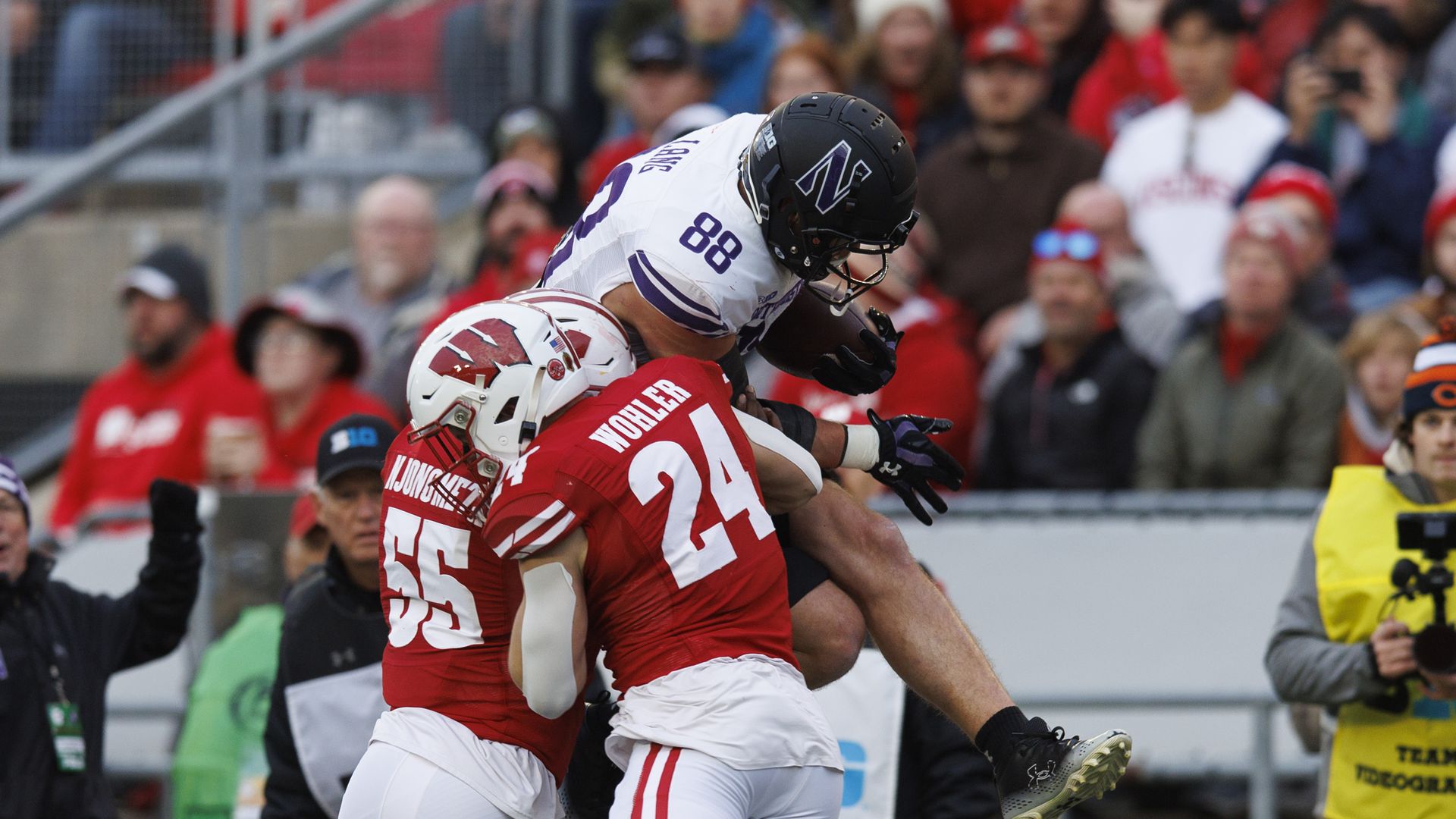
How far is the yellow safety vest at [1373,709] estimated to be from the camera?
576 centimetres

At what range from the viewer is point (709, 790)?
456 cm

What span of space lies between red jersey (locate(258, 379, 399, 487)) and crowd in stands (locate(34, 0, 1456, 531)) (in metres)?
0.01

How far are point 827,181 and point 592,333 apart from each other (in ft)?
2.07

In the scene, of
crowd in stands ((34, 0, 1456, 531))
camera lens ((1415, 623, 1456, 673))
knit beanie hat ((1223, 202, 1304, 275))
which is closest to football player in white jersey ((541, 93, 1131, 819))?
camera lens ((1415, 623, 1456, 673))

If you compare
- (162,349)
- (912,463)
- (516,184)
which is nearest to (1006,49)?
(516,184)

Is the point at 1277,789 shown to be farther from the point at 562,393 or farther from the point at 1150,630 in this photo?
the point at 562,393

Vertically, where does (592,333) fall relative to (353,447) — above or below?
above

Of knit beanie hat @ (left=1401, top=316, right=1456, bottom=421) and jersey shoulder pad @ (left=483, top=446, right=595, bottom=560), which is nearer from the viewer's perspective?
jersey shoulder pad @ (left=483, top=446, right=595, bottom=560)

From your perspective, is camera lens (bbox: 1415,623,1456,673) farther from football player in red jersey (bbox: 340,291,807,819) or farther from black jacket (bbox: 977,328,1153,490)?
black jacket (bbox: 977,328,1153,490)

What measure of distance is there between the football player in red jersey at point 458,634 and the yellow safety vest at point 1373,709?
7.33ft

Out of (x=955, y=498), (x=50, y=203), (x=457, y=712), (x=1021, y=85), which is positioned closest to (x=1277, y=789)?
(x=955, y=498)

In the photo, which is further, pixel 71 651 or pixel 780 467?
pixel 71 651

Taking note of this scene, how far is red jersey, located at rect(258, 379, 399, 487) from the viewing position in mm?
8992

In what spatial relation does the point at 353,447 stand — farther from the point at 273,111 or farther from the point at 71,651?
the point at 273,111
